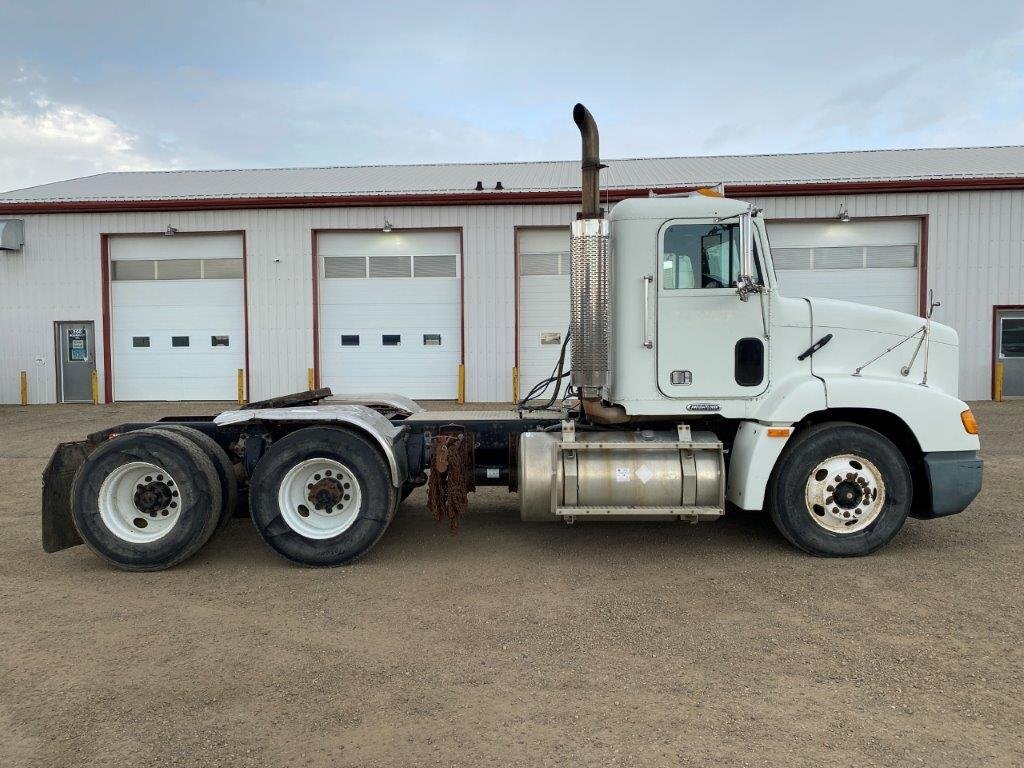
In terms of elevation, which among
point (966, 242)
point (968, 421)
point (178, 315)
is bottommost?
point (968, 421)

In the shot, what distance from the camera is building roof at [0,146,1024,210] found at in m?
17.6

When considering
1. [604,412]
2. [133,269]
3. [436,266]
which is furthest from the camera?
[133,269]

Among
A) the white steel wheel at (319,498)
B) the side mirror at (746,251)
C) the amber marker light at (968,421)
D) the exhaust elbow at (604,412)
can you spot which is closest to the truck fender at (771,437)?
the side mirror at (746,251)

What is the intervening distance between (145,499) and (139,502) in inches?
2.4

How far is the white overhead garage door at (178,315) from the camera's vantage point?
18438 millimetres

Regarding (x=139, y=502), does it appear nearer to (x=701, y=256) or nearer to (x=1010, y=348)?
(x=701, y=256)

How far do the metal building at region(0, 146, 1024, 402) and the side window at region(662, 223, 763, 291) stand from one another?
1184 cm

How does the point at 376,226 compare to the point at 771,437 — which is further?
the point at 376,226

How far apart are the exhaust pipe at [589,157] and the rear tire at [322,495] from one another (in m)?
2.69

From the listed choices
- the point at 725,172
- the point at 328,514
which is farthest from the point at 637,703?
the point at 725,172

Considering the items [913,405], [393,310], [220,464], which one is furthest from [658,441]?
[393,310]

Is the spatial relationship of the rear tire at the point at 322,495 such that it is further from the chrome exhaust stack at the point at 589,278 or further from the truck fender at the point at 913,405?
the truck fender at the point at 913,405

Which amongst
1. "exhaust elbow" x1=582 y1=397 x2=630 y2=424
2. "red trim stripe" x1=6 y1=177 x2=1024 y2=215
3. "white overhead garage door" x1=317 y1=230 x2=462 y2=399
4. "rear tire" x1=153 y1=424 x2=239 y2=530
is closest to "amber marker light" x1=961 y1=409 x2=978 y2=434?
"exhaust elbow" x1=582 y1=397 x2=630 y2=424

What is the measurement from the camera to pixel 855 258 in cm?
1739
